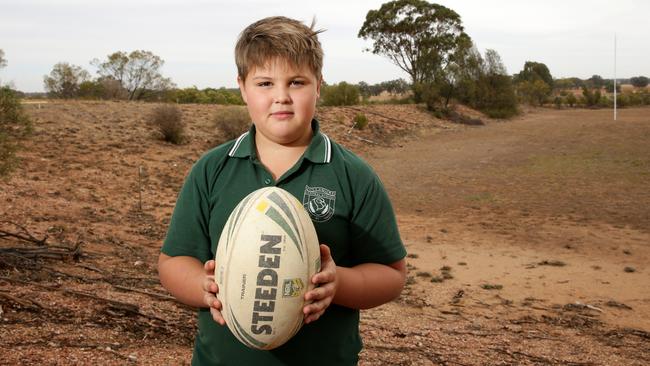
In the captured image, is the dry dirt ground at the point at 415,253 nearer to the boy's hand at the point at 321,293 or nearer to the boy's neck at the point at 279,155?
the boy's neck at the point at 279,155

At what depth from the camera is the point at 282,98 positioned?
187 centimetres

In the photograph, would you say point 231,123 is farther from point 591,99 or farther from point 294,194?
point 591,99

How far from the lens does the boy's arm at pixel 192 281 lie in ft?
5.77

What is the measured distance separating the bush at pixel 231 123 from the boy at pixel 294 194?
17.4 meters

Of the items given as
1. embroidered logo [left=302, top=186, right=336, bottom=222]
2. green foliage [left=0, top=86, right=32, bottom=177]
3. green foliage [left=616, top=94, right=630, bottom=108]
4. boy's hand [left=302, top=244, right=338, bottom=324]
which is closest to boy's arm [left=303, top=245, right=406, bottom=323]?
boy's hand [left=302, top=244, right=338, bottom=324]

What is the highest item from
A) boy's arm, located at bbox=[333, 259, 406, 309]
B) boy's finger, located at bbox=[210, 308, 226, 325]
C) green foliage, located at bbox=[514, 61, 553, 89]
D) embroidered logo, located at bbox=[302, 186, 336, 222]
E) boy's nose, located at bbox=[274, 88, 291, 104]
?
green foliage, located at bbox=[514, 61, 553, 89]

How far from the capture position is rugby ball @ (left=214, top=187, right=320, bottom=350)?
1.77m

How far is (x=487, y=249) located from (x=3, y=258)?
698 centimetres

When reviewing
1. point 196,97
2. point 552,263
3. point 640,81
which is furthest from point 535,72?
point 552,263

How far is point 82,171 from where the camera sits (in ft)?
42.0

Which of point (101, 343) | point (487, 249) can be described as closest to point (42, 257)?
point (101, 343)

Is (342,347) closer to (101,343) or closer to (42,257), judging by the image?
(101,343)

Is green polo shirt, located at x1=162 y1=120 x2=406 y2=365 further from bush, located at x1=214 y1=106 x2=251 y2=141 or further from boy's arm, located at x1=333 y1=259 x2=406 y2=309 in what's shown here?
bush, located at x1=214 y1=106 x2=251 y2=141

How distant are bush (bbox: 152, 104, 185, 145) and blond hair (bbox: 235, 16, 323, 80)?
53.3 ft
